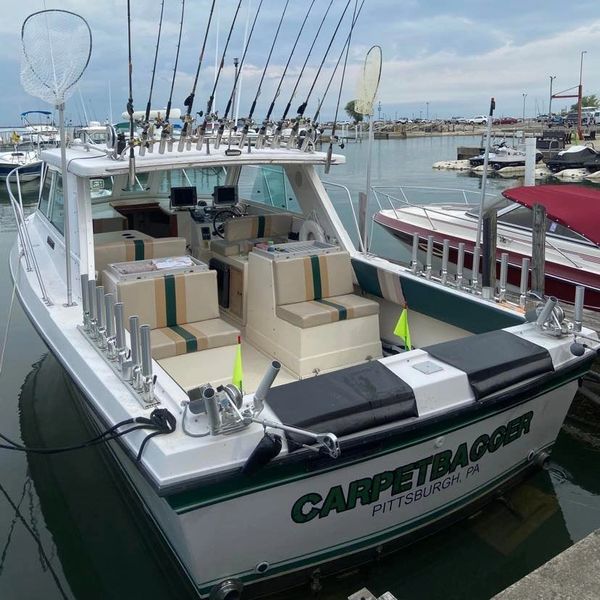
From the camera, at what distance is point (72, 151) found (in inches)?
211

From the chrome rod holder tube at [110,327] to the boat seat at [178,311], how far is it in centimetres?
56

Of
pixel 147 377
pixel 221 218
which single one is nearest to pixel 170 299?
pixel 147 377

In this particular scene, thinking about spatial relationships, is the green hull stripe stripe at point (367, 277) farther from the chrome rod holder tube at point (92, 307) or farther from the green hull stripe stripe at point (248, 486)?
the chrome rod holder tube at point (92, 307)

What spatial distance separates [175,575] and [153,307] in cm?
170

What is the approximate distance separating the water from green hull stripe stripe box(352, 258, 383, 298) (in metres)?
1.79

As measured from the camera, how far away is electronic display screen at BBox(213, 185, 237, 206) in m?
6.30

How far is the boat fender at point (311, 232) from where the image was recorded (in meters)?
5.46

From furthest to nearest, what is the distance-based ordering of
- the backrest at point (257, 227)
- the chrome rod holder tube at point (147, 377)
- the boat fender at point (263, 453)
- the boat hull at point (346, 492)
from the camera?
1. the backrest at point (257, 227)
2. the chrome rod holder tube at point (147, 377)
3. the boat hull at point (346, 492)
4. the boat fender at point (263, 453)

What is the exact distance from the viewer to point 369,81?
504cm

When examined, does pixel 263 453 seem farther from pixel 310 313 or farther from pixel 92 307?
pixel 310 313

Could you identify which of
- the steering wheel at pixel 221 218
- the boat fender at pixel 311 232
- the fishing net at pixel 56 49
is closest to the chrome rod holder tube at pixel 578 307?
the boat fender at pixel 311 232

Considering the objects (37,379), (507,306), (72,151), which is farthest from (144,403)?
(37,379)

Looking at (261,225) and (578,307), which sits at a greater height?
(261,225)

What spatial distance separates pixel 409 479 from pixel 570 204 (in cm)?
475
